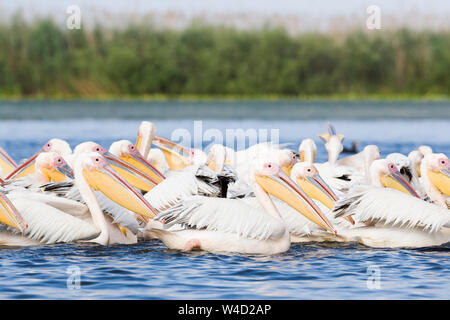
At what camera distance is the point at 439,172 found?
7.30 meters

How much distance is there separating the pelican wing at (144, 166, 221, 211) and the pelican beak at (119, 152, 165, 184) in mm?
962

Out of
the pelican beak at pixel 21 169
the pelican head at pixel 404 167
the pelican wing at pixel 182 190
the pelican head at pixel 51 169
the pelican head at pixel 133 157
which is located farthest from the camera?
the pelican beak at pixel 21 169

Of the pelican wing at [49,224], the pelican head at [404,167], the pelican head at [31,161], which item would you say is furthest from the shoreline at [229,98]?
the pelican wing at [49,224]

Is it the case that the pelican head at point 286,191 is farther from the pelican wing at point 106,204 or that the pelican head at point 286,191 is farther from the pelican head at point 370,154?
the pelican head at point 370,154

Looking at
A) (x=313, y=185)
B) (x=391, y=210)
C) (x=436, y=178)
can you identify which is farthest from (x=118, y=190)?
(x=436, y=178)

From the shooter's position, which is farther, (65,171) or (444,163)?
(444,163)

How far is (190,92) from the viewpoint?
62.7 m

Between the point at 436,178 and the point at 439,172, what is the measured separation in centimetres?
6

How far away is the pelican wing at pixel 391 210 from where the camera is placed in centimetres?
614

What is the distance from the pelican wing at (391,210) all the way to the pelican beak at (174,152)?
3.33 meters

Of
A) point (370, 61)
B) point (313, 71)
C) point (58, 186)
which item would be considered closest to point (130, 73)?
point (313, 71)

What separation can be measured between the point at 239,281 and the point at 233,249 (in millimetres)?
635

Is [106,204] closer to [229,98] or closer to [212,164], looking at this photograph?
[212,164]
